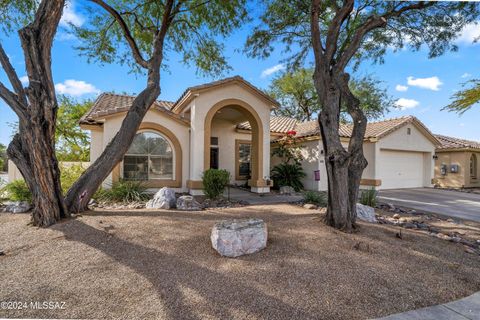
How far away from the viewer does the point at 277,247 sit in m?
4.66

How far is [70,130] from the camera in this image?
20094 millimetres

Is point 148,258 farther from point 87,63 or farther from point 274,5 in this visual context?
point 87,63

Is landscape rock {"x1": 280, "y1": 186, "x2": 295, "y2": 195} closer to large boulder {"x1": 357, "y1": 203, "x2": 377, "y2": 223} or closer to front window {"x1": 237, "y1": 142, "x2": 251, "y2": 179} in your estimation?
front window {"x1": 237, "y1": 142, "x2": 251, "y2": 179}

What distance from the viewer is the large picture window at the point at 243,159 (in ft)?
50.5

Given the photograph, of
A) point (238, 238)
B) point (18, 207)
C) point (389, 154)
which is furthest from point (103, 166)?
point (389, 154)

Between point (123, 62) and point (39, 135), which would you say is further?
point (123, 62)

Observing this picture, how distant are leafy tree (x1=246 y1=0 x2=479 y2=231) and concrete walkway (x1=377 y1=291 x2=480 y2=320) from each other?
7.88 ft

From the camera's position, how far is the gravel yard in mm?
2992

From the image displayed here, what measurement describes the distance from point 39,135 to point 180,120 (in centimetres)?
652

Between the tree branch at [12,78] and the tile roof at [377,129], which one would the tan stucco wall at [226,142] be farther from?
the tree branch at [12,78]

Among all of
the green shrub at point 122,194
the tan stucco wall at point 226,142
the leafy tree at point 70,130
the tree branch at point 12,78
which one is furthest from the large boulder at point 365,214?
the leafy tree at point 70,130

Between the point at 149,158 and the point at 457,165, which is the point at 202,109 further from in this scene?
the point at 457,165

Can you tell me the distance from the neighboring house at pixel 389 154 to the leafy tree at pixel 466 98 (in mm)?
5142

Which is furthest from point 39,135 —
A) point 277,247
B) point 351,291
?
point 351,291
